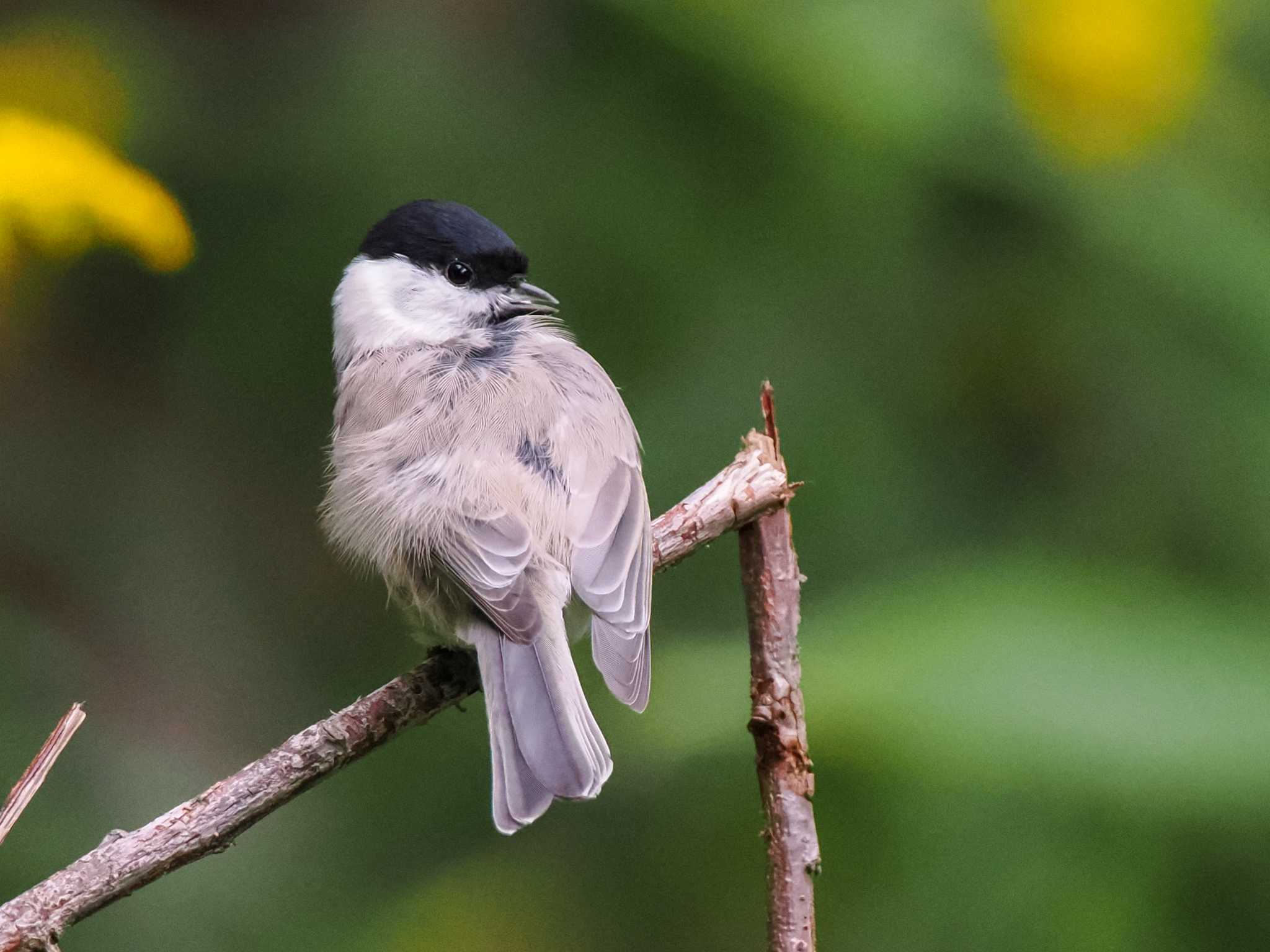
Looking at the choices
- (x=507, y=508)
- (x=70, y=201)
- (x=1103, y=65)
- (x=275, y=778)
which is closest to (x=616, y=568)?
(x=507, y=508)

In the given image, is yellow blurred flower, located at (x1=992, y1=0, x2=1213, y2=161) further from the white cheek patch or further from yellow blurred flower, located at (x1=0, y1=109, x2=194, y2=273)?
yellow blurred flower, located at (x1=0, y1=109, x2=194, y2=273)

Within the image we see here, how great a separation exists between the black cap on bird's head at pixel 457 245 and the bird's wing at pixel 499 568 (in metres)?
0.94

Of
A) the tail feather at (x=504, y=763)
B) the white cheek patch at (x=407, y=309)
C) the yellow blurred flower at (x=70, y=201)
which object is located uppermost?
the white cheek patch at (x=407, y=309)

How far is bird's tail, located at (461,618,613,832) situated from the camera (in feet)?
7.38

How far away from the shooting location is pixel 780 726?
7.79 ft

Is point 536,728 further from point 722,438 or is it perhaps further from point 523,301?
point 722,438

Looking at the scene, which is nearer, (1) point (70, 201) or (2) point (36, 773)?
(2) point (36, 773)

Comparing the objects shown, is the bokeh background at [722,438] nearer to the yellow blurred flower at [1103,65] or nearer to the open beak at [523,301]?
the yellow blurred flower at [1103,65]

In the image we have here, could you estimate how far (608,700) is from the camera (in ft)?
12.4

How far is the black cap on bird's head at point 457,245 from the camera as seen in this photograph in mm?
3354

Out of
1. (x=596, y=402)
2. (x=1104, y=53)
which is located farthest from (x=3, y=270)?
(x=1104, y=53)

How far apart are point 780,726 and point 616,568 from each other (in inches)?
19.7

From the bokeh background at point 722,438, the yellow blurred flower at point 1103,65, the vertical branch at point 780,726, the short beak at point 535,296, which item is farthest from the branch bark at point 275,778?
the yellow blurred flower at point 1103,65

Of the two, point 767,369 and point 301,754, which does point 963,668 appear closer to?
point 767,369
